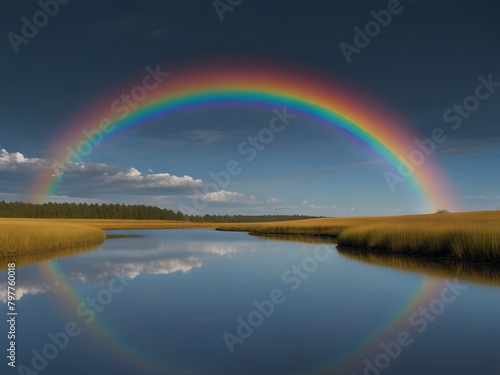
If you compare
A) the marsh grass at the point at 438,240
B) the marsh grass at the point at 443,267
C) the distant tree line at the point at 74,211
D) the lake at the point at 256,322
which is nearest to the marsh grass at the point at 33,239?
the lake at the point at 256,322

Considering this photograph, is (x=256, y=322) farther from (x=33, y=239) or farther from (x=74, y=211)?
(x=74, y=211)

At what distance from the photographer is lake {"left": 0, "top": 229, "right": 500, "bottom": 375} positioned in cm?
755

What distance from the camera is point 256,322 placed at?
10.6 m

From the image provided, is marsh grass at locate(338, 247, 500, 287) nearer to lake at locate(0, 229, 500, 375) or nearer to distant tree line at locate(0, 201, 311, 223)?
lake at locate(0, 229, 500, 375)

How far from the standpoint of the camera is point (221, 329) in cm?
979

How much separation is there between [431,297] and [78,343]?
10.3 metres

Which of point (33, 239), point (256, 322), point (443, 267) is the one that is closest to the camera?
point (256, 322)

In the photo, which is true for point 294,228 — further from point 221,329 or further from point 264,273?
point 221,329

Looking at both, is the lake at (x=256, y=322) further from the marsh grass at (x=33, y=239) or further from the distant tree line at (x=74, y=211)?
the distant tree line at (x=74, y=211)

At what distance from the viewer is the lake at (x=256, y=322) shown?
7551 mm

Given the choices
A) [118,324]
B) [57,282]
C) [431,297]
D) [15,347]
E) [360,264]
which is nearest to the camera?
[15,347]

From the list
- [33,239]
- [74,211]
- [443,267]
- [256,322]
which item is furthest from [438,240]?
[74,211]

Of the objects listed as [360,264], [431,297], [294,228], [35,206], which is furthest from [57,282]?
[35,206]

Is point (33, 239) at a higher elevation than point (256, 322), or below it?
higher
